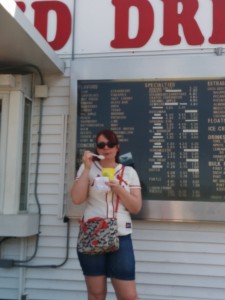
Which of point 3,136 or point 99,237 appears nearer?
point 99,237

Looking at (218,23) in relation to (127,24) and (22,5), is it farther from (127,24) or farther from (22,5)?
(22,5)

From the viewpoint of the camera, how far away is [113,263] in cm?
266

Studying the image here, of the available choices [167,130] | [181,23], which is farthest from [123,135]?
[181,23]

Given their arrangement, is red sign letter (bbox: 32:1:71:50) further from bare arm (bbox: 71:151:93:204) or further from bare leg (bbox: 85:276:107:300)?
bare leg (bbox: 85:276:107:300)

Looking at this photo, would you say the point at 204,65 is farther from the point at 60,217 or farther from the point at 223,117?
the point at 60,217

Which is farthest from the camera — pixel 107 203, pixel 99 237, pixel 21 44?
pixel 21 44

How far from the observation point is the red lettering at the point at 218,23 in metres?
3.91

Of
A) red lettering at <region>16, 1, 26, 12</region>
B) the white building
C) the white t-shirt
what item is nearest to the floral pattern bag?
the white t-shirt

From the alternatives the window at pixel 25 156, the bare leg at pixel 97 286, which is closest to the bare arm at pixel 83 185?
the bare leg at pixel 97 286

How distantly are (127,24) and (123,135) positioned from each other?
119cm

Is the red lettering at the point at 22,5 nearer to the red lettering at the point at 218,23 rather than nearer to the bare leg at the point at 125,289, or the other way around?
the red lettering at the point at 218,23

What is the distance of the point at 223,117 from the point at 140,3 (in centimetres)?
147

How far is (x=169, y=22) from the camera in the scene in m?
4.00

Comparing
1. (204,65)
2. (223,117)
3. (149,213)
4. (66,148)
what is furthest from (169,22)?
(149,213)
